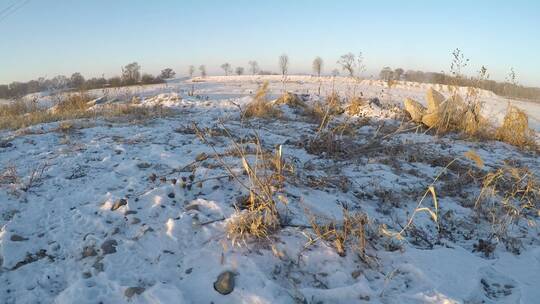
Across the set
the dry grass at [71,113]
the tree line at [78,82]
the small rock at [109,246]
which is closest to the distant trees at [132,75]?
the tree line at [78,82]

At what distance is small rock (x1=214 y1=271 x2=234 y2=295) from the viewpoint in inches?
79.5

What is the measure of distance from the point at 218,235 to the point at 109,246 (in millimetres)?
669

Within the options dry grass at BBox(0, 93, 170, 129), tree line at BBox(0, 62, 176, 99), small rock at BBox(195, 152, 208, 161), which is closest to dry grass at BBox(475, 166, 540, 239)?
small rock at BBox(195, 152, 208, 161)

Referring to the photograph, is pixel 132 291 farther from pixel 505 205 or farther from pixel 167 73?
pixel 167 73

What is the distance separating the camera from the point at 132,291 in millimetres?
1991

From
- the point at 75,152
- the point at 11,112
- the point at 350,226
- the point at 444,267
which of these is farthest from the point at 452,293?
the point at 11,112

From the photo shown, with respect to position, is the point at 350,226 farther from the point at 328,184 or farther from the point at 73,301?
the point at 73,301

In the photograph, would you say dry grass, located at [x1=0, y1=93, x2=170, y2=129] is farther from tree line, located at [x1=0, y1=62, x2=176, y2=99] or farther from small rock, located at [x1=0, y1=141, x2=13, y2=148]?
tree line, located at [x1=0, y1=62, x2=176, y2=99]

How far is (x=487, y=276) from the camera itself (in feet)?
7.39

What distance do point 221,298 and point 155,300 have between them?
0.33m

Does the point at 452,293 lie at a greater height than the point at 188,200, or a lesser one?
lesser

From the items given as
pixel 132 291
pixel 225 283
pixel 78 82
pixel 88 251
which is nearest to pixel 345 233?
pixel 225 283

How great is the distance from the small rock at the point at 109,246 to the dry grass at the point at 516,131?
222 inches

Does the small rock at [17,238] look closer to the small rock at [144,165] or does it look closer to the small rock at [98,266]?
the small rock at [98,266]
